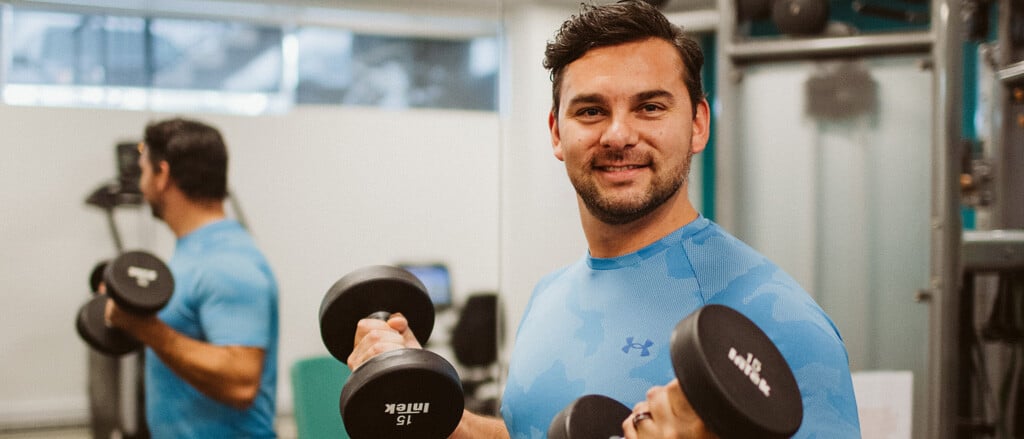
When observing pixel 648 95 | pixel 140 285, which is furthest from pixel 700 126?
pixel 140 285

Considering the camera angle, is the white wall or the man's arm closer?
the man's arm

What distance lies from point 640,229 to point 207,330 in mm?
1687

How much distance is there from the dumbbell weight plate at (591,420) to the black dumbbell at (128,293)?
6.09 feet

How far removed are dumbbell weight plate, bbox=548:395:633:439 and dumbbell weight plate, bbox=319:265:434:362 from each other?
0.61 metres

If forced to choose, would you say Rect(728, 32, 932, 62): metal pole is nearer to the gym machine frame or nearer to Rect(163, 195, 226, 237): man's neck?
the gym machine frame

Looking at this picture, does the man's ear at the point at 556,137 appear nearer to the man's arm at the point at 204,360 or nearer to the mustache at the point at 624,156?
the mustache at the point at 624,156

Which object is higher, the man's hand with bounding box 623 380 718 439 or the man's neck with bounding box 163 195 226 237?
the man's neck with bounding box 163 195 226 237

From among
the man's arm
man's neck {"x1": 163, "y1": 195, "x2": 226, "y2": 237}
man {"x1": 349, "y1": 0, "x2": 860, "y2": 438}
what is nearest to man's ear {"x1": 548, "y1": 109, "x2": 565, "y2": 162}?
man {"x1": 349, "y1": 0, "x2": 860, "y2": 438}

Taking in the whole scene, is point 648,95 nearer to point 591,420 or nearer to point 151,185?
point 591,420

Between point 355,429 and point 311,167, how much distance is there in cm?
245

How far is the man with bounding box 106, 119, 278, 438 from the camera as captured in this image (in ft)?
8.16

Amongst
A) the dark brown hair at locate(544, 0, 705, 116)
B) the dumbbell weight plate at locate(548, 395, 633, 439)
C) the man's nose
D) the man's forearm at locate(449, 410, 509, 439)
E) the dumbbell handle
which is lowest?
the man's forearm at locate(449, 410, 509, 439)

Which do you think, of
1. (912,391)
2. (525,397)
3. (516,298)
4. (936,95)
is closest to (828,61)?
(936,95)

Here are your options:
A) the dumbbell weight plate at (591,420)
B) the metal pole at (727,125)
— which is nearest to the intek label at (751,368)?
the dumbbell weight plate at (591,420)
